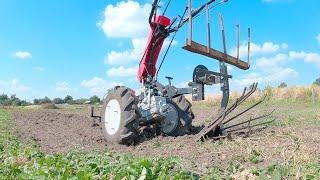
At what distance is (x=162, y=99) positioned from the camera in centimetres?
932

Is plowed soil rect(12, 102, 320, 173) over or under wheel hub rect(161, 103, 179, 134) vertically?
under

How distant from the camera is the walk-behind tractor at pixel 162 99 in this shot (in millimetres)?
8523

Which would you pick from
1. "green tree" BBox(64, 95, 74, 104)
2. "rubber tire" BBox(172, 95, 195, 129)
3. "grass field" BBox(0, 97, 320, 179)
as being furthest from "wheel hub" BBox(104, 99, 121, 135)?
"green tree" BBox(64, 95, 74, 104)

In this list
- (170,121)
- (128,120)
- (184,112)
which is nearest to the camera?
(128,120)

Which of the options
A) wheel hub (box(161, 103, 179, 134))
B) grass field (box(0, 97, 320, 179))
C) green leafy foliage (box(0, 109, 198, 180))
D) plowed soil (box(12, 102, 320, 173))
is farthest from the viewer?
wheel hub (box(161, 103, 179, 134))

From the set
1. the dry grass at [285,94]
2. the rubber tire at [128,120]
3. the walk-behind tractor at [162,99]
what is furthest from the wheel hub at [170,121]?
the dry grass at [285,94]

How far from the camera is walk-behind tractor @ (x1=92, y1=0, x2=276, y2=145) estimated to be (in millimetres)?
8523

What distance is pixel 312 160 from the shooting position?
5957mm

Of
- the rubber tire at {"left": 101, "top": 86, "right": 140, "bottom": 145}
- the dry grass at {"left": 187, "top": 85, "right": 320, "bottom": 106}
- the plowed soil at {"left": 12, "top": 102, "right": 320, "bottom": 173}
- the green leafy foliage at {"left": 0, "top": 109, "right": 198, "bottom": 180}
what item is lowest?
the green leafy foliage at {"left": 0, "top": 109, "right": 198, "bottom": 180}

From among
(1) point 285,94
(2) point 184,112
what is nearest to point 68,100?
(1) point 285,94

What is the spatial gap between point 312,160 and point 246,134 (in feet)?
9.88

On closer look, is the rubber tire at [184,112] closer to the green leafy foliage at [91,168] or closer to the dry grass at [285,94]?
the green leafy foliage at [91,168]

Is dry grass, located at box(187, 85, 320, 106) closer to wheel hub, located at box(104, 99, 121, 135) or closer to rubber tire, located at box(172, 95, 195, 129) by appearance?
rubber tire, located at box(172, 95, 195, 129)

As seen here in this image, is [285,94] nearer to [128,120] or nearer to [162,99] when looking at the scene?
[162,99]
